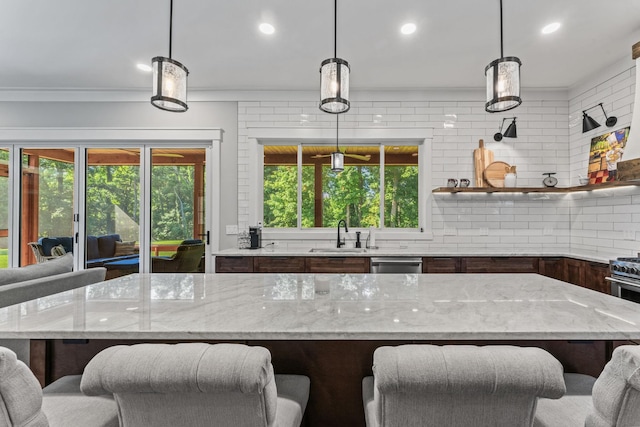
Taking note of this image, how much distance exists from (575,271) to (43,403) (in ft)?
13.4

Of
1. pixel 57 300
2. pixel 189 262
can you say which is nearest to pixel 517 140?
pixel 189 262

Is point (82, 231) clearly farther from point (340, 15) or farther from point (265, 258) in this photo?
point (340, 15)

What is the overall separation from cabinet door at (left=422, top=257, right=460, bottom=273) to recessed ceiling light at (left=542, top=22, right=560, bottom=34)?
219cm

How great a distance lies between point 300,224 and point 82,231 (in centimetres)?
276

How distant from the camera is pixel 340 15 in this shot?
8.72ft

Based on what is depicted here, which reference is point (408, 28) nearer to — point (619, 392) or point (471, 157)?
point (471, 157)

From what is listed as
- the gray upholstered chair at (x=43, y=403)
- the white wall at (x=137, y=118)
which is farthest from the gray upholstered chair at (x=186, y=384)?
the white wall at (x=137, y=118)

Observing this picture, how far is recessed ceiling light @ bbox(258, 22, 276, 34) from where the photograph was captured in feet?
9.18

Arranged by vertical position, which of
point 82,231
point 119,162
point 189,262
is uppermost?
point 119,162

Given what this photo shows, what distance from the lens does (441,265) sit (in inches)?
136

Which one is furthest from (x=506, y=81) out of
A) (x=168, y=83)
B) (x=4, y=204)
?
(x=4, y=204)

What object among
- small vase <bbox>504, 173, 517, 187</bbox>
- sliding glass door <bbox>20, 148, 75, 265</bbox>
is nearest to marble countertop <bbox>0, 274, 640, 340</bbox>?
small vase <bbox>504, 173, 517, 187</bbox>

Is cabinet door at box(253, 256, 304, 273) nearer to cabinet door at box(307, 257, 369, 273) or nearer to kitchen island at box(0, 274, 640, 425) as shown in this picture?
cabinet door at box(307, 257, 369, 273)

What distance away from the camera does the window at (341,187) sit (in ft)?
14.2
